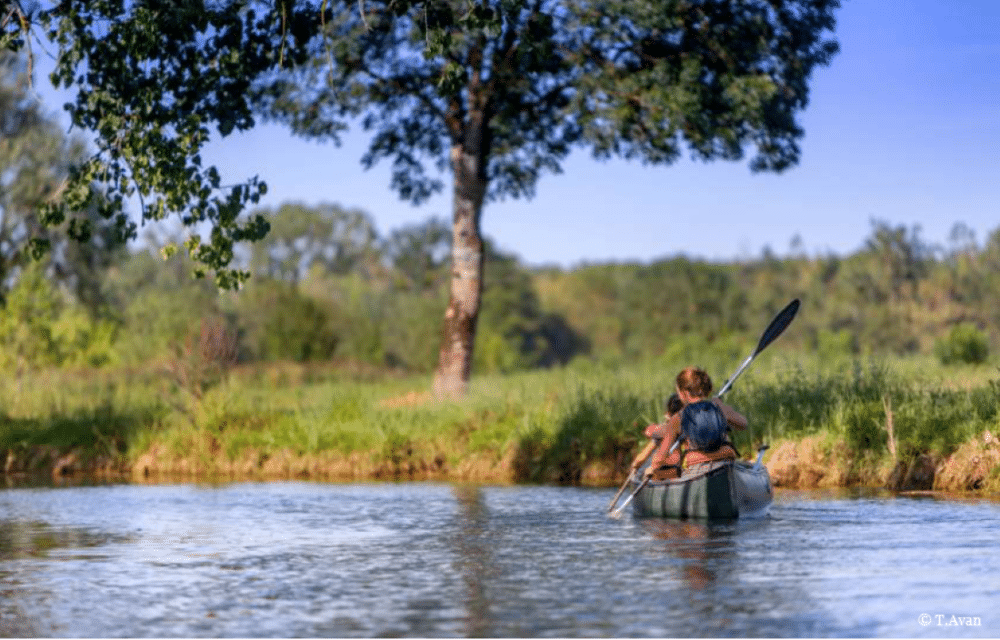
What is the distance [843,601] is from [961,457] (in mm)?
8944

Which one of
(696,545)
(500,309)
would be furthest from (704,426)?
(500,309)

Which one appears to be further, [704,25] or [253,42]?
[704,25]

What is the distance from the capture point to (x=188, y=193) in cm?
1606

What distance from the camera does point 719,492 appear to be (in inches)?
621

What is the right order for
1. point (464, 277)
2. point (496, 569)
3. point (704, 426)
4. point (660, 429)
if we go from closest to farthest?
point (496, 569) → point (704, 426) → point (660, 429) → point (464, 277)

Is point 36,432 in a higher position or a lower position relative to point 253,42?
lower

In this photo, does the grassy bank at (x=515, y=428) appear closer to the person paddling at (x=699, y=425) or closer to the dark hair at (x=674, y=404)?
the dark hair at (x=674, y=404)

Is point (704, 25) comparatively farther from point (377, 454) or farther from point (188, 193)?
point (188, 193)

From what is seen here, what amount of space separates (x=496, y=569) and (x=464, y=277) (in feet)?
60.8

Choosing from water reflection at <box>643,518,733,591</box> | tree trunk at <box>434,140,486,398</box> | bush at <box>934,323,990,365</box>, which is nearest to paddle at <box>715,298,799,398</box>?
water reflection at <box>643,518,733,591</box>

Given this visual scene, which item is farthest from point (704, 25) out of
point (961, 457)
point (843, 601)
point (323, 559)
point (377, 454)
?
point (843, 601)

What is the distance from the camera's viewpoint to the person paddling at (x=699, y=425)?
1561cm

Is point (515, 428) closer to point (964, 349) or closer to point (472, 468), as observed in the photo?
point (472, 468)
